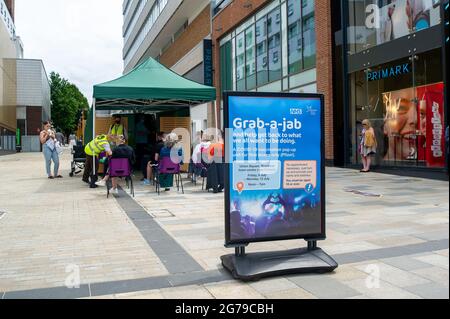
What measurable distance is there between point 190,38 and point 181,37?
10.6 feet

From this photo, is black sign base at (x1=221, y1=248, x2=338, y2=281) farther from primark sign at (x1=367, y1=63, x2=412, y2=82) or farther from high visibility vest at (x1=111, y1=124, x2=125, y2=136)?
primark sign at (x1=367, y1=63, x2=412, y2=82)

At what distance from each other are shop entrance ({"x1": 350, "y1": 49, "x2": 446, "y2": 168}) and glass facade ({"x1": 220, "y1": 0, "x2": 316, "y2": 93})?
2644 millimetres

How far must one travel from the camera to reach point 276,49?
21359mm

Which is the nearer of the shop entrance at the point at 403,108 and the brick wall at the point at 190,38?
the shop entrance at the point at 403,108

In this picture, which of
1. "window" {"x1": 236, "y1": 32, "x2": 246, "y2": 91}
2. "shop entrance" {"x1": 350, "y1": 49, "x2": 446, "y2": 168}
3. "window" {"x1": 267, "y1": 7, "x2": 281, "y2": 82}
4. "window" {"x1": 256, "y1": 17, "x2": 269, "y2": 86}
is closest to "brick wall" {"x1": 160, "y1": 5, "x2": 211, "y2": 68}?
"window" {"x1": 236, "y1": 32, "x2": 246, "y2": 91}

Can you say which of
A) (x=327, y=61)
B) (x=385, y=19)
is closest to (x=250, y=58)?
(x=327, y=61)

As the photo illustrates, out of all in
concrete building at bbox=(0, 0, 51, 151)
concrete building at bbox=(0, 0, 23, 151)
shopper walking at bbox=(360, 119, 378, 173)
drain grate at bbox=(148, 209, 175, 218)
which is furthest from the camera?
concrete building at bbox=(0, 0, 51, 151)

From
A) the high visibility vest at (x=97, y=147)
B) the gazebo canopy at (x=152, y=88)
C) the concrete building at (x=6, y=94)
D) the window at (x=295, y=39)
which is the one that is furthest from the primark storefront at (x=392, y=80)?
the concrete building at (x=6, y=94)

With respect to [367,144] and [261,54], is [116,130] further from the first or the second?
[261,54]

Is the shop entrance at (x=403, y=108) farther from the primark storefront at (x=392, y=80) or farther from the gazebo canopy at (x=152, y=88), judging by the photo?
the gazebo canopy at (x=152, y=88)

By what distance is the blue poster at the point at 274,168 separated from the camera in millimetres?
4500

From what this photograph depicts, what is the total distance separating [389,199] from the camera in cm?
929

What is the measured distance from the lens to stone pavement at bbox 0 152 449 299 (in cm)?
414

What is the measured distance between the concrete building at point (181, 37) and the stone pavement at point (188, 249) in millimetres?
8661
